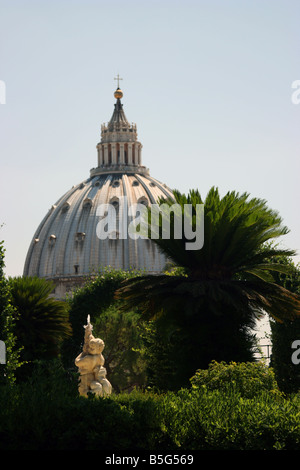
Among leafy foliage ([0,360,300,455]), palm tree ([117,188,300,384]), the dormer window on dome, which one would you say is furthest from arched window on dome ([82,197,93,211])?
leafy foliage ([0,360,300,455])

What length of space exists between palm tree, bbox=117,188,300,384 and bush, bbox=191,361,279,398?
123 centimetres

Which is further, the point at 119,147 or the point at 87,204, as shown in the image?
the point at 119,147

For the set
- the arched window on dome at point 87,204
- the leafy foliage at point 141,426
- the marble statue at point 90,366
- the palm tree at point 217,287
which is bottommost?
the leafy foliage at point 141,426

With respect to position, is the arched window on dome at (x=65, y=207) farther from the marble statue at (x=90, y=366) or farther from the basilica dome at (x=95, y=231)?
the marble statue at (x=90, y=366)

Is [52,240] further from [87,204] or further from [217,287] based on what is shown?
[217,287]

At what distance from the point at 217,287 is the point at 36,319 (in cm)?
998

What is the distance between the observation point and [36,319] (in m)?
28.8

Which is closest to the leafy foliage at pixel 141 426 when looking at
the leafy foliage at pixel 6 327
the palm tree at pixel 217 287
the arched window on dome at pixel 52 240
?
the palm tree at pixel 217 287

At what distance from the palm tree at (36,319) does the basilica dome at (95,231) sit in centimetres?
10075

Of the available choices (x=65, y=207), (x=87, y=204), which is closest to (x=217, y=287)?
(x=87, y=204)

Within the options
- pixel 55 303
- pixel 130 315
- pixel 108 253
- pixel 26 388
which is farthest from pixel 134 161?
pixel 26 388

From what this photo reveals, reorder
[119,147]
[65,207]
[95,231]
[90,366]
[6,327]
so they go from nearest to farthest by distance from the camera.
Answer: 1. [6,327]
2. [90,366]
3. [95,231]
4. [65,207]
5. [119,147]

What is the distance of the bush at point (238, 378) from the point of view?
18.8m

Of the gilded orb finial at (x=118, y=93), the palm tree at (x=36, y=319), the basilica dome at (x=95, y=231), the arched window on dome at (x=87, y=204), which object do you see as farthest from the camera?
the gilded orb finial at (x=118, y=93)
